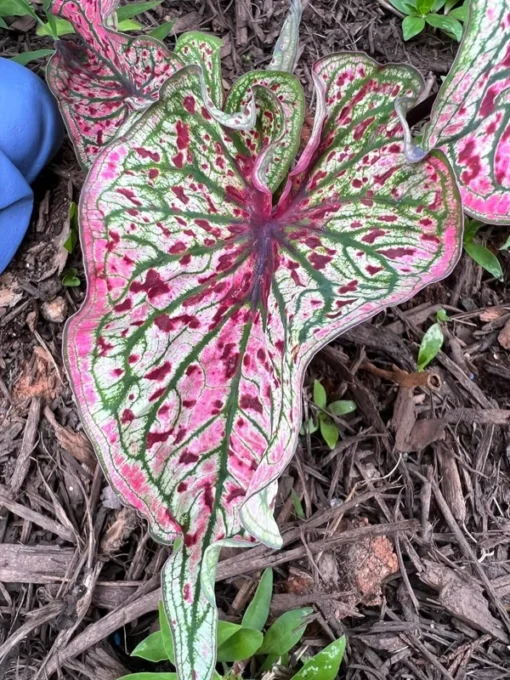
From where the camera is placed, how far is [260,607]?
1160 mm

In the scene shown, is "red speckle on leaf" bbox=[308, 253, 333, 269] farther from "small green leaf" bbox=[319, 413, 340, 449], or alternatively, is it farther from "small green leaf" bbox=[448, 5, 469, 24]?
"small green leaf" bbox=[448, 5, 469, 24]

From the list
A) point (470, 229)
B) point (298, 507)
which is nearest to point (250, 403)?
point (298, 507)

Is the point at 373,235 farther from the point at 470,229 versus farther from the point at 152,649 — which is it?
the point at 152,649

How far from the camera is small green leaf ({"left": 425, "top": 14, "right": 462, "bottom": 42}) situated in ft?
4.78

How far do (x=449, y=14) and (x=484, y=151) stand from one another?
782 millimetres

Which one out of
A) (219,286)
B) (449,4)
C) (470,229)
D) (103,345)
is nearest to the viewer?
(103,345)

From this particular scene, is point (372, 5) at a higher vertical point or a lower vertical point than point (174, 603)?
higher

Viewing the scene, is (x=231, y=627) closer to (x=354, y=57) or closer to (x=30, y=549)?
(x=30, y=549)

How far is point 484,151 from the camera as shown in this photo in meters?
0.91

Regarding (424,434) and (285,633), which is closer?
(285,633)

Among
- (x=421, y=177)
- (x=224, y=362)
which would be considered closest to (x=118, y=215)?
(x=224, y=362)

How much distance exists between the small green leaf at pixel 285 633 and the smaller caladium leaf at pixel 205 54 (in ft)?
3.11

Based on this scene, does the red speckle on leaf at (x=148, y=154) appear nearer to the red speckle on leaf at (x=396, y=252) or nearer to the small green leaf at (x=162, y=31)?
the red speckle on leaf at (x=396, y=252)

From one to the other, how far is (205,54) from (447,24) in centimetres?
71
